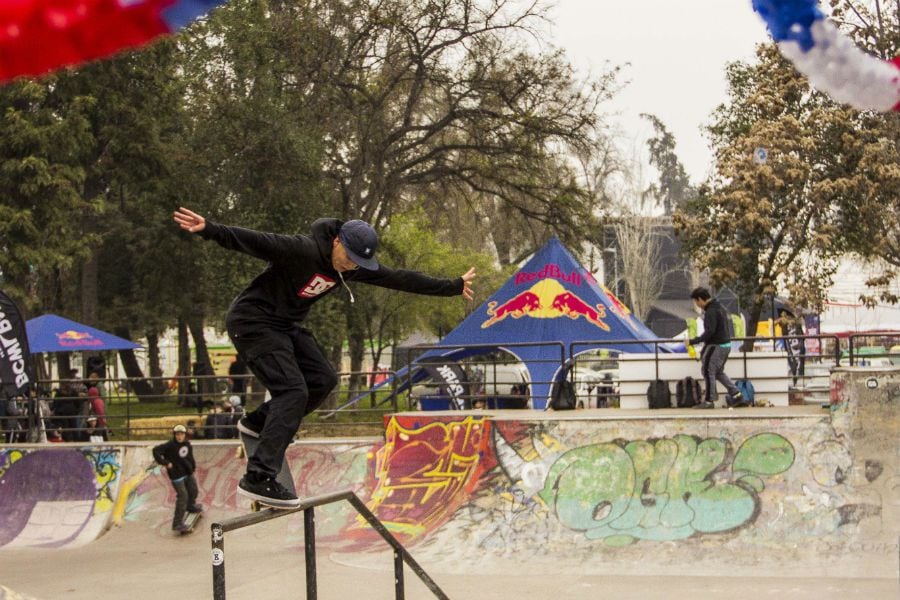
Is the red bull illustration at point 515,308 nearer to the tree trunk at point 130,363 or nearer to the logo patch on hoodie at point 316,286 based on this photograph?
the logo patch on hoodie at point 316,286

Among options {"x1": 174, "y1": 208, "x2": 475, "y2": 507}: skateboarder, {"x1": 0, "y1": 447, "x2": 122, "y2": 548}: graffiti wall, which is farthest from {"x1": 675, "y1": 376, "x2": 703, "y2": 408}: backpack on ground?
{"x1": 174, "y1": 208, "x2": 475, "y2": 507}: skateboarder

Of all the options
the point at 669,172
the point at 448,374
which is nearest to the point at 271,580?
the point at 448,374

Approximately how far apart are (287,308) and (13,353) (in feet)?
36.4

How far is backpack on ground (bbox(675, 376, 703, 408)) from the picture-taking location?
537 inches

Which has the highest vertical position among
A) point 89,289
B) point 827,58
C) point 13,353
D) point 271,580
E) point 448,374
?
point 89,289

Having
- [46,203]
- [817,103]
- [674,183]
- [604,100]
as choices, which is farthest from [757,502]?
[674,183]

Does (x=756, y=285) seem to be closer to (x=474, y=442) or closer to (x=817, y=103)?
(x=817, y=103)

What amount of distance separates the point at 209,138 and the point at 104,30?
69.5ft

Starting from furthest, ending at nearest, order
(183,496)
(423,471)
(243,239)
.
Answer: (183,496) → (423,471) → (243,239)

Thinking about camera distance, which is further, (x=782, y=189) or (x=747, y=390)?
(x=782, y=189)

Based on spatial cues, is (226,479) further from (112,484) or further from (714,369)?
(714,369)

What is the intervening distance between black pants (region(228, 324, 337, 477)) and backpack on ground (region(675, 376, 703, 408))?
27.7 feet

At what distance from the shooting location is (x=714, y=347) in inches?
515

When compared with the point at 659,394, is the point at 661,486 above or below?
below
